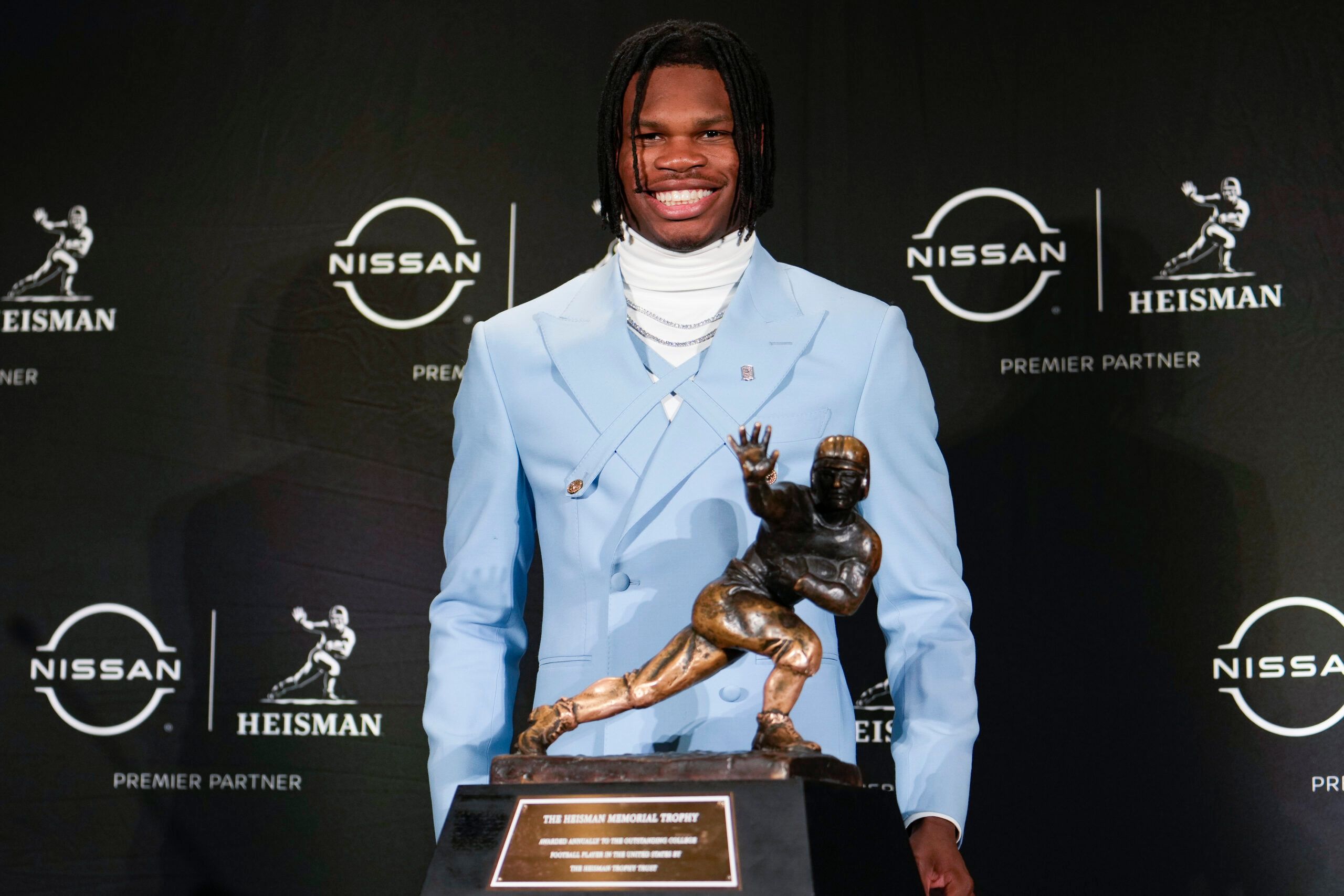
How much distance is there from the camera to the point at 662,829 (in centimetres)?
128

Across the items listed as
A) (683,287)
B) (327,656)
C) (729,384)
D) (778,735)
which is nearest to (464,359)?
(327,656)

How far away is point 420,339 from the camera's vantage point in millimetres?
3145

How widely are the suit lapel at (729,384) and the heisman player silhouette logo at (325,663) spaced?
144 centimetres

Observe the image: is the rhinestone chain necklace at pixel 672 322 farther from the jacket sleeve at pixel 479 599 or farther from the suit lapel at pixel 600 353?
the jacket sleeve at pixel 479 599

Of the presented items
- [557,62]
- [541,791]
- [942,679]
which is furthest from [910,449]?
[557,62]

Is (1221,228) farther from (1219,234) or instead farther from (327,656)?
(327,656)

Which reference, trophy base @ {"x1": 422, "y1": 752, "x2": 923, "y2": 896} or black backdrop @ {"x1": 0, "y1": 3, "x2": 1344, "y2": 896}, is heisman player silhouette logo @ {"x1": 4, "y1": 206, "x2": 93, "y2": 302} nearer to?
black backdrop @ {"x1": 0, "y1": 3, "x2": 1344, "y2": 896}

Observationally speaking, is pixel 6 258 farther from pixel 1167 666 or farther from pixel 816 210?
pixel 1167 666

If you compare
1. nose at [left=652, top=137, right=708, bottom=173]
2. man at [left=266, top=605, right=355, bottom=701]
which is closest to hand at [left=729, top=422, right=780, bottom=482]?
nose at [left=652, top=137, right=708, bottom=173]

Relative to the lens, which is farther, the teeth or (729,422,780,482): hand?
the teeth

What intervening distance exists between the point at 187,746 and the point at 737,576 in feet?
6.50

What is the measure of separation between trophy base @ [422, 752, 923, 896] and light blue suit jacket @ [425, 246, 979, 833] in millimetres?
334

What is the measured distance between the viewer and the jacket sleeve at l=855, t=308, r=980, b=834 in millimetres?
1724

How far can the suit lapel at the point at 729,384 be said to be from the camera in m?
1.78
